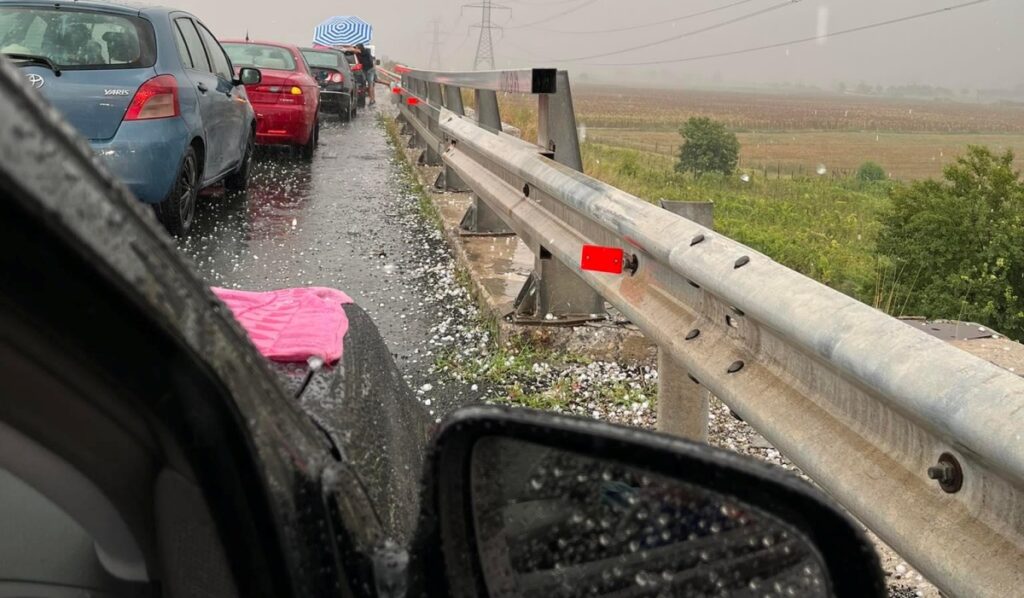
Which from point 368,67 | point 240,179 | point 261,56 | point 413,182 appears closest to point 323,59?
point 261,56

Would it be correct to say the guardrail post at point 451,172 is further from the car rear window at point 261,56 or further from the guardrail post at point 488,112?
the car rear window at point 261,56

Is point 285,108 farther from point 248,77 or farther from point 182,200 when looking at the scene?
point 182,200

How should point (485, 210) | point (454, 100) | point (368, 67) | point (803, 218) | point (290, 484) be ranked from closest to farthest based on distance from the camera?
point (290, 484), point (485, 210), point (454, 100), point (803, 218), point (368, 67)

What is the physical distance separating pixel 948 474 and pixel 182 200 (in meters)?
7.28

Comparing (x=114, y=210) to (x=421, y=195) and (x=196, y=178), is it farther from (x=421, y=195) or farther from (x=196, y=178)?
(x=421, y=195)

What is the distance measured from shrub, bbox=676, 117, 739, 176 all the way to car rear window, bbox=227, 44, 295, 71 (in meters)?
20.1

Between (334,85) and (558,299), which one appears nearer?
(558,299)

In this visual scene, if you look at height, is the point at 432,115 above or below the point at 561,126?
below

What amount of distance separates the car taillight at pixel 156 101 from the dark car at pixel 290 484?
22.1 ft

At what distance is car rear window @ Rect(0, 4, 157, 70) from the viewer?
24.1ft

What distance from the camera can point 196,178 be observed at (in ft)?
27.9

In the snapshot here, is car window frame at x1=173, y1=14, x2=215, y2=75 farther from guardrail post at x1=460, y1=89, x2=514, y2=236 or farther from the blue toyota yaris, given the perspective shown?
guardrail post at x1=460, y1=89, x2=514, y2=236

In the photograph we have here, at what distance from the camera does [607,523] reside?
102 cm

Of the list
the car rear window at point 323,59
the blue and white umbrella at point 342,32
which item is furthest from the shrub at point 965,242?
the blue and white umbrella at point 342,32
